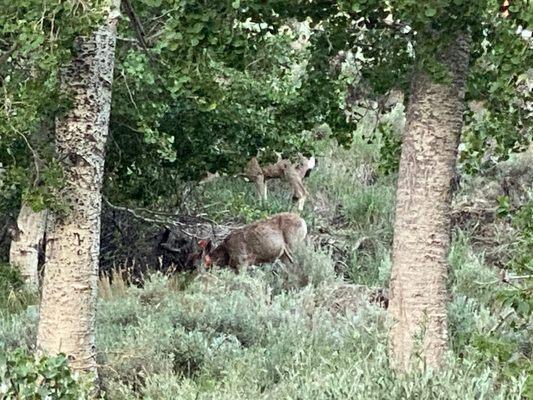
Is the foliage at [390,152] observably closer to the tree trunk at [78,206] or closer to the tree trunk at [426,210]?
the tree trunk at [426,210]

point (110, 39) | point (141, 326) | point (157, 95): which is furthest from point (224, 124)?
point (110, 39)

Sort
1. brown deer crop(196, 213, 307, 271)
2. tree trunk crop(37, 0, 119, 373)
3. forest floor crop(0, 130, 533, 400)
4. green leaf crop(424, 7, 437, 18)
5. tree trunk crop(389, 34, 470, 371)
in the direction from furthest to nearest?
brown deer crop(196, 213, 307, 271) < tree trunk crop(37, 0, 119, 373) < tree trunk crop(389, 34, 470, 371) < forest floor crop(0, 130, 533, 400) < green leaf crop(424, 7, 437, 18)

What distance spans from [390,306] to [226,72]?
289cm

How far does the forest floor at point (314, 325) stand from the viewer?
389cm

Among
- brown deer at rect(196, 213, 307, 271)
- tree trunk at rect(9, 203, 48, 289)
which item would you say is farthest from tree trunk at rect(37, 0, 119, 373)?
brown deer at rect(196, 213, 307, 271)

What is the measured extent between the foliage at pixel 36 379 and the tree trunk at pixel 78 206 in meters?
1.18

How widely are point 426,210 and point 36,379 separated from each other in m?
2.15

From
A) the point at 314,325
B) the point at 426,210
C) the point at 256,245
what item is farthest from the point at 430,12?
the point at 256,245

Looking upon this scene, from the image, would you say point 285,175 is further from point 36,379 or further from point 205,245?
point 36,379

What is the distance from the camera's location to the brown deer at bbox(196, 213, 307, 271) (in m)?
10.7

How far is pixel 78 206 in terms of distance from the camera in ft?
15.1

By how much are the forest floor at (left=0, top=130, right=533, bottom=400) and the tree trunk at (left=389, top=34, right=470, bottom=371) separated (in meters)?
0.19

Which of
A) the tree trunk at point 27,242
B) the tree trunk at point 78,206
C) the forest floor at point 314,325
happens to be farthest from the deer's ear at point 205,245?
the tree trunk at point 78,206

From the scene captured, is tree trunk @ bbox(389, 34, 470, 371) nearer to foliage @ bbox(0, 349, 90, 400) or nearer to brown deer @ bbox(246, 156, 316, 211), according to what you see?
foliage @ bbox(0, 349, 90, 400)
